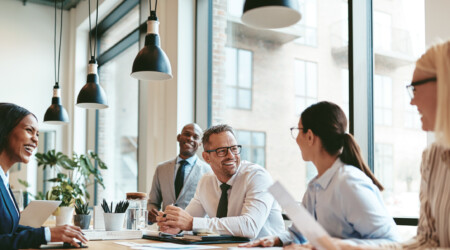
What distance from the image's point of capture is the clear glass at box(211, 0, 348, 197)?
4426 millimetres

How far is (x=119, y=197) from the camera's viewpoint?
824 centimetres

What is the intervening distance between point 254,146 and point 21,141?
2.66 m

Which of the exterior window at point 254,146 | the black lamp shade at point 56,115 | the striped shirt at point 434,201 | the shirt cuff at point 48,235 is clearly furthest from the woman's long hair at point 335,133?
the black lamp shade at point 56,115

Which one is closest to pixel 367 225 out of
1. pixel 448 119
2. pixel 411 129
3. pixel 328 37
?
pixel 448 119

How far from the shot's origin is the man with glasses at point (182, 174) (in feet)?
15.5

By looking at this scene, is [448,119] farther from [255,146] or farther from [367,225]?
[255,146]

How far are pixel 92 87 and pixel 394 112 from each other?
8.43 feet

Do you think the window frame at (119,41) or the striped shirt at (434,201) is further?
the window frame at (119,41)

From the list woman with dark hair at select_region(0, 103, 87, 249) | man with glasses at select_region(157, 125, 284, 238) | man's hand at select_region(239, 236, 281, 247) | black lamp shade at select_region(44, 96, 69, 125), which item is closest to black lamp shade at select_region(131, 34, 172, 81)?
man with glasses at select_region(157, 125, 284, 238)

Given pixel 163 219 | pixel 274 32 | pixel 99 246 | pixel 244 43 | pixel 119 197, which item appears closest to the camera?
pixel 99 246

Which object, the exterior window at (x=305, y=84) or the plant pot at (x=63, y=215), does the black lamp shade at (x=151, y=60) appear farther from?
the exterior window at (x=305, y=84)

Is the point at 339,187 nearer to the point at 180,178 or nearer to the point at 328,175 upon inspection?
the point at 328,175

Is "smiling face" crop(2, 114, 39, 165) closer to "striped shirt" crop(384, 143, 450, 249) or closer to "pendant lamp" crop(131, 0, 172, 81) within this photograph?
"pendant lamp" crop(131, 0, 172, 81)

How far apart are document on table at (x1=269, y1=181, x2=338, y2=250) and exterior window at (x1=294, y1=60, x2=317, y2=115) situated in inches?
116
